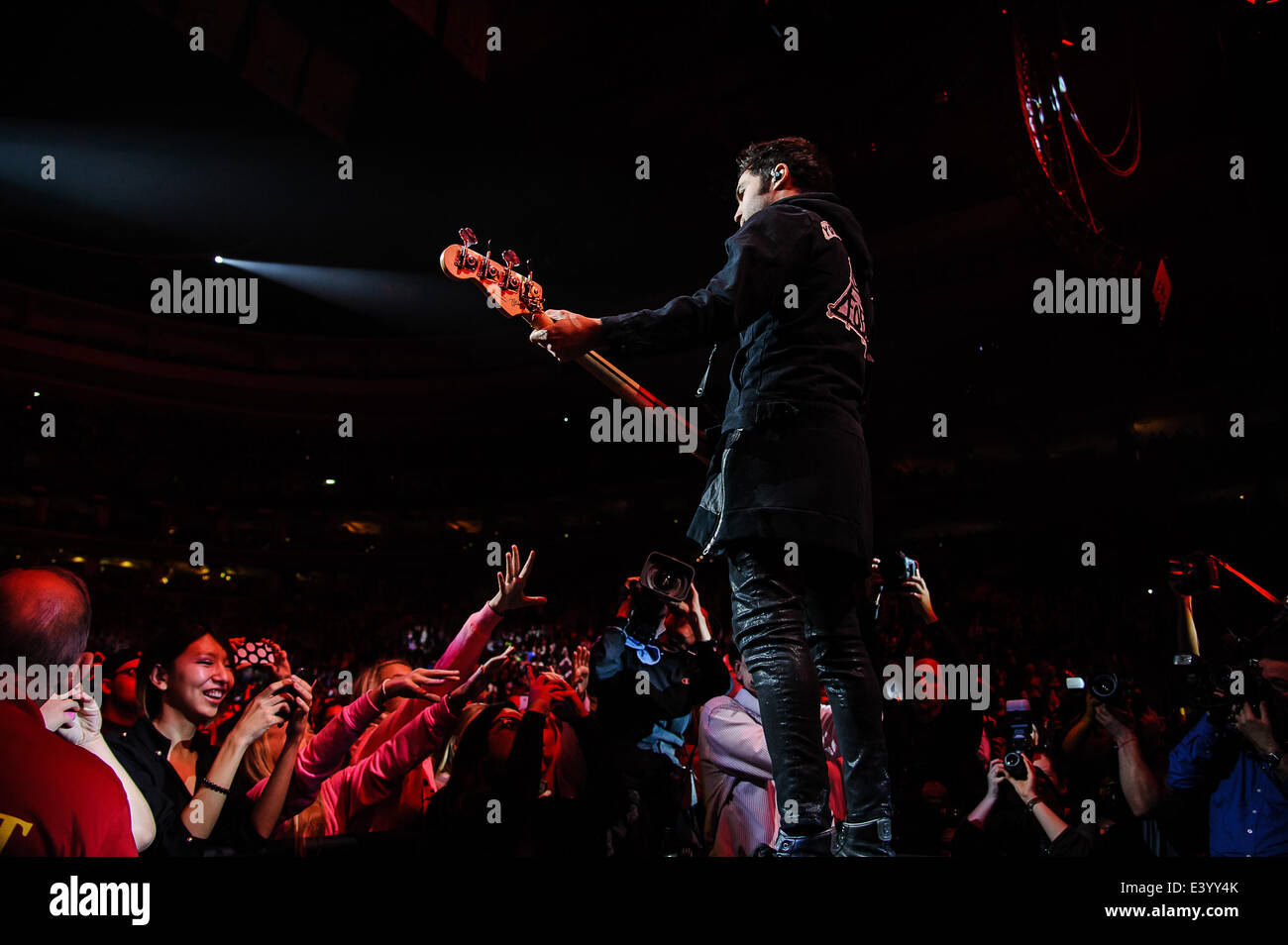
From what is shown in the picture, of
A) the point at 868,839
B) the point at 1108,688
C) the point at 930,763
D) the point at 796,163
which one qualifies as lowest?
the point at 930,763

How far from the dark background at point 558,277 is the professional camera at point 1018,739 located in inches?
62.1

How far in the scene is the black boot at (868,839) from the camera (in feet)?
5.53

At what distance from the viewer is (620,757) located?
2.73 m

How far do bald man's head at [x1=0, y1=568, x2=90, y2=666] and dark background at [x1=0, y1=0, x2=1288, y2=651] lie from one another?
1447 millimetres

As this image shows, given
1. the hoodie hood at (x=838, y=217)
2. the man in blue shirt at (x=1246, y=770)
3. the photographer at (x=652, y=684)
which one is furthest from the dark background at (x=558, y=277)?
the man in blue shirt at (x=1246, y=770)

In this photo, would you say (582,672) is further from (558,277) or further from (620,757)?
(558,277)

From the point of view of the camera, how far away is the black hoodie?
179cm

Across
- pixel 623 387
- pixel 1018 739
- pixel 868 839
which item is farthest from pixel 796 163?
pixel 1018 739

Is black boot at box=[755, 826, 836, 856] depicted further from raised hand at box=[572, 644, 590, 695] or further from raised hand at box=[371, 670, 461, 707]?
raised hand at box=[572, 644, 590, 695]

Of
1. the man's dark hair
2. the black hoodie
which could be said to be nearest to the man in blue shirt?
the black hoodie

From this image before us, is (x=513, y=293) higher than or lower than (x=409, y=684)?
higher

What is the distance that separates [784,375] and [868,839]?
37.0 inches

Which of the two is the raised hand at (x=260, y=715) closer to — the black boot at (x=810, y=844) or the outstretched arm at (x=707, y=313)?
the outstretched arm at (x=707, y=313)
